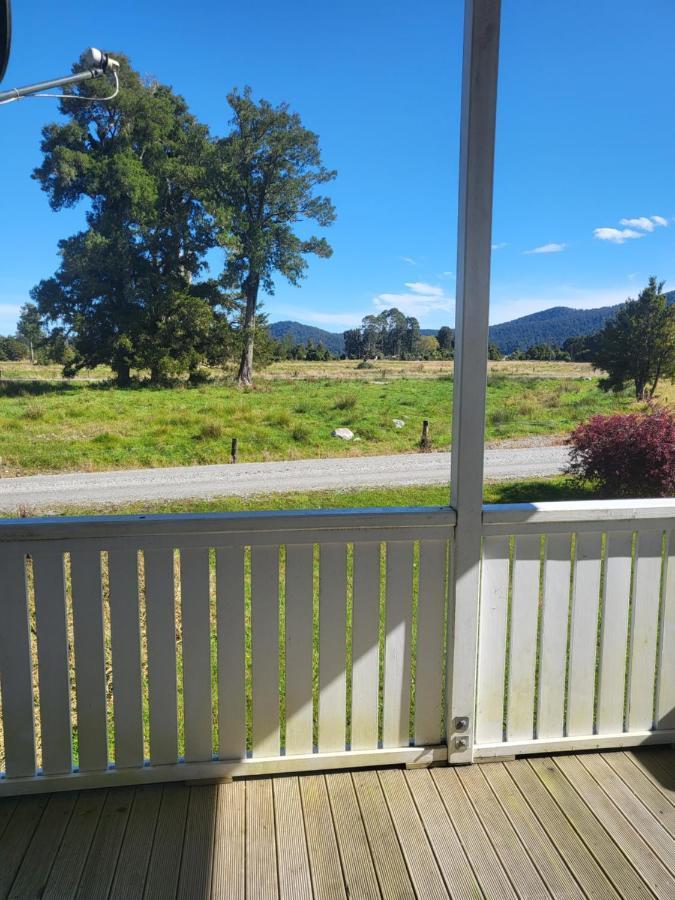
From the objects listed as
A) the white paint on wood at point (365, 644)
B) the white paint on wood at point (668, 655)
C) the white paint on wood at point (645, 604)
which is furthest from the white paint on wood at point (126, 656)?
the white paint on wood at point (668, 655)

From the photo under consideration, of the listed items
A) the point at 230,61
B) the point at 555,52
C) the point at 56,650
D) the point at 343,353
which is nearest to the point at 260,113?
the point at 230,61

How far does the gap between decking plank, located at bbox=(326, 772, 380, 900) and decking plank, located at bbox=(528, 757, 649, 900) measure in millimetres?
583

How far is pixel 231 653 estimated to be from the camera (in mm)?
1815

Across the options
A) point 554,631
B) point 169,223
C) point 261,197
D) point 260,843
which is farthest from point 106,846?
point 261,197

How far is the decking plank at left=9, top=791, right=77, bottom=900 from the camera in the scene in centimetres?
143

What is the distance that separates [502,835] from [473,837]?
3.2 inches

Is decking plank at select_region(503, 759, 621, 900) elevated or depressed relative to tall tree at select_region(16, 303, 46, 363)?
depressed

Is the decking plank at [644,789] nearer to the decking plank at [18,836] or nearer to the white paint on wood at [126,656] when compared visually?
the white paint on wood at [126,656]

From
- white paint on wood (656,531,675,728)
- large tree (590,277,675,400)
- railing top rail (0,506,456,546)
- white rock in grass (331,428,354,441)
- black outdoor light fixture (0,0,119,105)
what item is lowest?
white paint on wood (656,531,675,728)

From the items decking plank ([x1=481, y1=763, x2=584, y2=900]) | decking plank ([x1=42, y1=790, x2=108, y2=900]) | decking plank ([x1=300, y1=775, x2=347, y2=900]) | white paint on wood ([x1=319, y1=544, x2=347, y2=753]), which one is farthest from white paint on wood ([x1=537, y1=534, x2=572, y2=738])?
decking plank ([x1=42, y1=790, x2=108, y2=900])

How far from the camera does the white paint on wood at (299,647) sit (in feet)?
5.99

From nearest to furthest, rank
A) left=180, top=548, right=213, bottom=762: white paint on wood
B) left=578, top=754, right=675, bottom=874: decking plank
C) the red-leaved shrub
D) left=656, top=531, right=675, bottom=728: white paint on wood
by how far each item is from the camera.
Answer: left=578, top=754, right=675, bottom=874: decking plank → left=180, top=548, right=213, bottom=762: white paint on wood → left=656, top=531, right=675, bottom=728: white paint on wood → the red-leaved shrub

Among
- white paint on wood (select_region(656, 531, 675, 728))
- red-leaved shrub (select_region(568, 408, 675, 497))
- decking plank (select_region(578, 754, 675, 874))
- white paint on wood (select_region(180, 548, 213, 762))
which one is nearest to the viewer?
decking plank (select_region(578, 754, 675, 874))

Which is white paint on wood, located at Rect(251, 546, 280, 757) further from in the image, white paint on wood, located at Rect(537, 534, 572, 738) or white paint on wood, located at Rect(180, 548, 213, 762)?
white paint on wood, located at Rect(537, 534, 572, 738)
